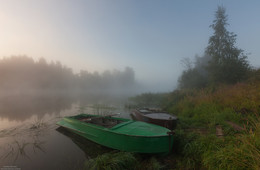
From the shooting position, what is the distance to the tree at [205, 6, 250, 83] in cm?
1354

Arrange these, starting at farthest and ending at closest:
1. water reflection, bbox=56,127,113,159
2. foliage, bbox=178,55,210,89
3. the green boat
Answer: foliage, bbox=178,55,210,89
water reflection, bbox=56,127,113,159
the green boat

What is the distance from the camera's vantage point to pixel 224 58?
15.4 m

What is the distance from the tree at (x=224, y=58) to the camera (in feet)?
44.4

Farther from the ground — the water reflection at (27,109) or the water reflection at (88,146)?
the water reflection at (27,109)

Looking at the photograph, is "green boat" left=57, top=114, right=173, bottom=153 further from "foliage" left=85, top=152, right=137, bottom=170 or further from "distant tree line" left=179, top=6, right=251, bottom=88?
"distant tree line" left=179, top=6, right=251, bottom=88

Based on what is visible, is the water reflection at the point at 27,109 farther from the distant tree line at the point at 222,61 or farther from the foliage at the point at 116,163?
the distant tree line at the point at 222,61

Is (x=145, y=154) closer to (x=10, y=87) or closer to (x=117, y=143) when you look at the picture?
(x=117, y=143)

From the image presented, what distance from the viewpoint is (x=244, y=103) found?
6875mm

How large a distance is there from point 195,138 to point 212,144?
0.99 metres

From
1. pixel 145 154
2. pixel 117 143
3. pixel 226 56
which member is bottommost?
pixel 145 154

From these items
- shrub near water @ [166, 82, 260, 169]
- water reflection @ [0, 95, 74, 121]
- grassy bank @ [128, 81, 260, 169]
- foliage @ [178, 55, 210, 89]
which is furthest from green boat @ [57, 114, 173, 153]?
foliage @ [178, 55, 210, 89]

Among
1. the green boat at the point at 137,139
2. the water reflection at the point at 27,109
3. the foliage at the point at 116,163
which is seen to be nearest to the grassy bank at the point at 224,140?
the green boat at the point at 137,139

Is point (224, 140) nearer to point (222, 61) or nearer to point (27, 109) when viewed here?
point (222, 61)

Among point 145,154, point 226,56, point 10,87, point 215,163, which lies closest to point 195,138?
point 215,163
